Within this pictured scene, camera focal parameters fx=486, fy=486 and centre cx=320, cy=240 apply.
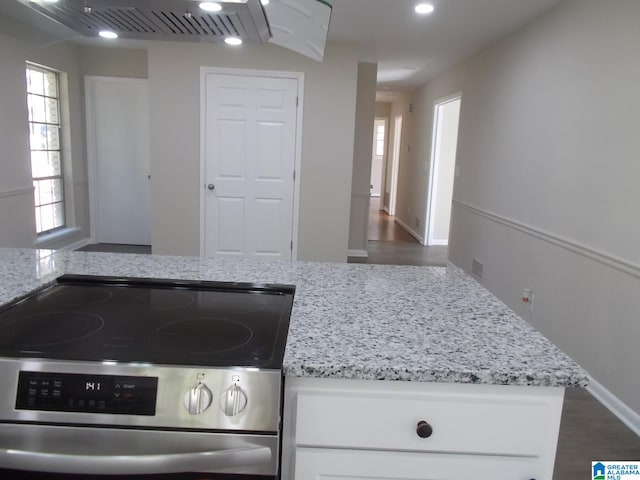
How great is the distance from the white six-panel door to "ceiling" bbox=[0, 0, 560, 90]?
0.88 m

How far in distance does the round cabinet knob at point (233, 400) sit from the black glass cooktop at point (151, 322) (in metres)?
0.05

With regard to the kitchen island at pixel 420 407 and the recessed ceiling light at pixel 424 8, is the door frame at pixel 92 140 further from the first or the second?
the kitchen island at pixel 420 407

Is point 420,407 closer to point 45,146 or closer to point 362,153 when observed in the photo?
point 362,153

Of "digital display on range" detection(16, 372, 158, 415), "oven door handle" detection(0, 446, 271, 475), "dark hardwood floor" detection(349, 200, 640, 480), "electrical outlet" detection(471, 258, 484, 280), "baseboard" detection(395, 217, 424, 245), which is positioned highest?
"digital display on range" detection(16, 372, 158, 415)

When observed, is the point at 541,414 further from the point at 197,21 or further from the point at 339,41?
the point at 339,41

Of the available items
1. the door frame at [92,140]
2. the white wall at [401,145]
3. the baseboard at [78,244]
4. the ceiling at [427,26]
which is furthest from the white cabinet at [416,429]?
the white wall at [401,145]

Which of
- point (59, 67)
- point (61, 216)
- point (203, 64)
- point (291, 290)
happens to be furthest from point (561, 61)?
point (61, 216)

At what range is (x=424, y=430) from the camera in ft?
3.33

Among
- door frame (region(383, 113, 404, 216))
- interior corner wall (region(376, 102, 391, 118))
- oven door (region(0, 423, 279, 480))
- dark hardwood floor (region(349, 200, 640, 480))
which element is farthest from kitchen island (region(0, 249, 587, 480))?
interior corner wall (region(376, 102, 391, 118))

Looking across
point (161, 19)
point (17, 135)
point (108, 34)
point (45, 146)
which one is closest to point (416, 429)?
point (161, 19)

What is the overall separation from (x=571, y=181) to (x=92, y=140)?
5060 millimetres

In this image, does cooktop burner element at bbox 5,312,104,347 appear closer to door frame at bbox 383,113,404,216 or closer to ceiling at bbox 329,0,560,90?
ceiling at bbox 329,0,560,90

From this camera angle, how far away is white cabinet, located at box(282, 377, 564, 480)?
1.02 meters

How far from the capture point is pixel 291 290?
1526mm
